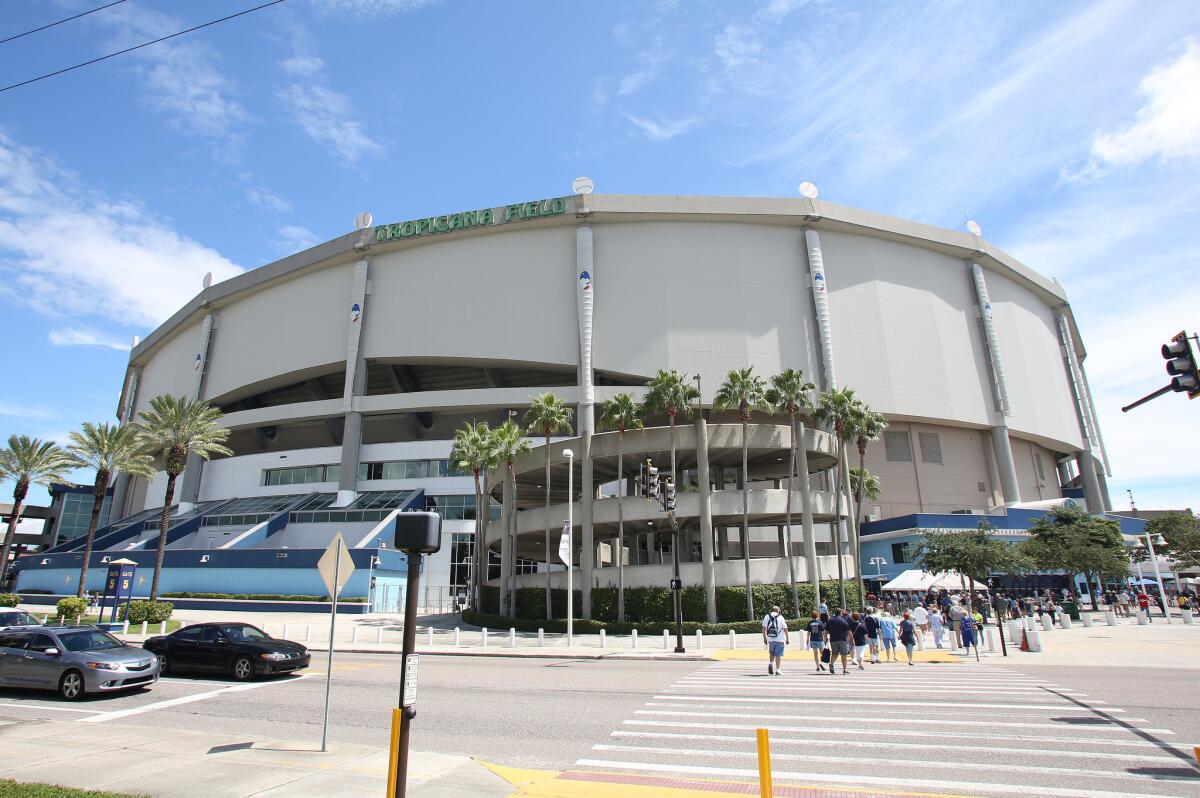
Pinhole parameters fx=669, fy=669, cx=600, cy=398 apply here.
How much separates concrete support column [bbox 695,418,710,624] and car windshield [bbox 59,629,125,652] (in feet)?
85.0

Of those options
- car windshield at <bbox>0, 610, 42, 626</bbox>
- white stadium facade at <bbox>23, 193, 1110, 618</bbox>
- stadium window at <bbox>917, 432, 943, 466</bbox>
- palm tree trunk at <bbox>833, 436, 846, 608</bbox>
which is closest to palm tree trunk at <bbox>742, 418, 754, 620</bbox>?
palm tree trunk at <bbox>833, 436, 846, 608</bbox>

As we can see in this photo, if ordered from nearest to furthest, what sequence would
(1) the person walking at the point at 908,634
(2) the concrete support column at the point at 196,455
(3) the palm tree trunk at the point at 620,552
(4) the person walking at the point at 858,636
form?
(4) the person walking at the point at 858,636 < (1) the person walking at the point at 908,634 < (3) the palm tree trunk at the point at 620,552 < (2) the concrete support column at the point at 196,455

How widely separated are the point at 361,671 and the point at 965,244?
72.7 m

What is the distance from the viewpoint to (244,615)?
4406cm

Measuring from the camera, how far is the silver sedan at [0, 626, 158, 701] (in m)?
14.5

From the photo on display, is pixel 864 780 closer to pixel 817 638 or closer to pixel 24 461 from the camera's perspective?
pixel 817 638

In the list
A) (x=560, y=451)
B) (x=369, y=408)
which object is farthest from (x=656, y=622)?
(x=369, y=408)

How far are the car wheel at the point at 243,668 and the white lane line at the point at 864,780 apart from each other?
1226cm

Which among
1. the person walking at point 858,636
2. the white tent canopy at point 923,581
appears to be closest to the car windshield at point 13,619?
the person walking at point 858,636

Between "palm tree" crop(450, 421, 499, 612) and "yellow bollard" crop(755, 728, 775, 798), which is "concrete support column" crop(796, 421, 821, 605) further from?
"yellow bollard" crop(755, 728, 775, 798)

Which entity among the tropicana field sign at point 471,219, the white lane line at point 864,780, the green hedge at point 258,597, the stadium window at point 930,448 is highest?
the tropicana field sign at point 471,219

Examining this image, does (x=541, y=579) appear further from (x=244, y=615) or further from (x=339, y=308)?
(x=339, y=308)

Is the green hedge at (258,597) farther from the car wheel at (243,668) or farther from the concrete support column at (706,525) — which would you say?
the car wheel at (243,668)

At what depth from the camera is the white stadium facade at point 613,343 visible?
6094 cm
